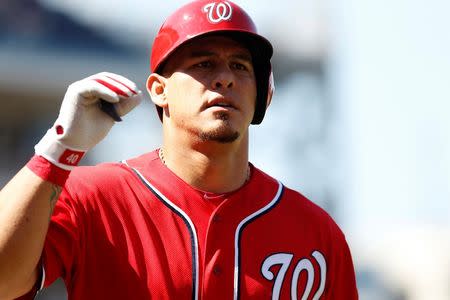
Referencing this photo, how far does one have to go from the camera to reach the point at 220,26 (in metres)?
5.14

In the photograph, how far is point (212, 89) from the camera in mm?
5027

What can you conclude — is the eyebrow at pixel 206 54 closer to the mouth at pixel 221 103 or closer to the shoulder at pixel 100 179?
the mouth at pixel 221 103

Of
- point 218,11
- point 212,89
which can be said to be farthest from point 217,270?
point 218,11

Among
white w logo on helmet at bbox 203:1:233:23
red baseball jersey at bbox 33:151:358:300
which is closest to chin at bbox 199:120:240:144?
red baseball jersey at bbox 33:151:358:300

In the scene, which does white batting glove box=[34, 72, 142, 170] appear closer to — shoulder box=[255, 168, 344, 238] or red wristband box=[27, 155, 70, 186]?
red wristband box=[27, 155, 70, 186]

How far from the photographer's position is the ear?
5.29 m

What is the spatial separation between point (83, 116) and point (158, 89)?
1.01 metres

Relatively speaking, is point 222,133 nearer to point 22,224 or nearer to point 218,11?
point 218,11

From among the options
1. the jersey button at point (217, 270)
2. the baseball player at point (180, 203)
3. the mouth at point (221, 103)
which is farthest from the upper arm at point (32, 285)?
the mouth at point (221, 103)

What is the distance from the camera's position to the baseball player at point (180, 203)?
4.34m

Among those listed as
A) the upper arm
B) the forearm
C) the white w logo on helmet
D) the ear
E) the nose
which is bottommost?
the upper arm

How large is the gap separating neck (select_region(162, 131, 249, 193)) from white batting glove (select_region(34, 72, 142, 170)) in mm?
775

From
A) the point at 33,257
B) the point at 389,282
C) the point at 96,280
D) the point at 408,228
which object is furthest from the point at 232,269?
the point at 408,228

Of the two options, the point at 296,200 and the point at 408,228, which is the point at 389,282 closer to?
the point at 408,228
